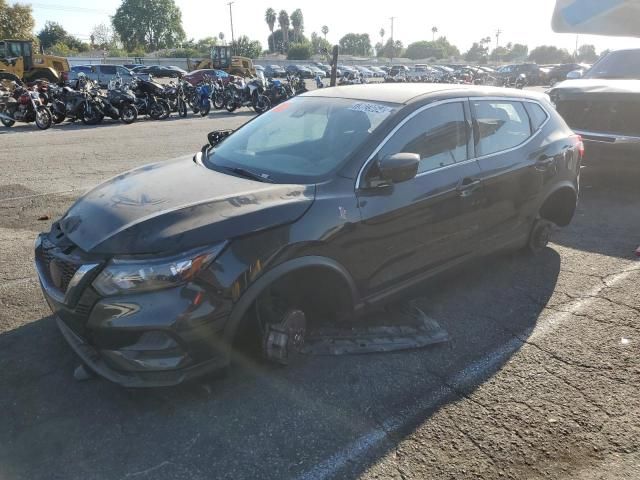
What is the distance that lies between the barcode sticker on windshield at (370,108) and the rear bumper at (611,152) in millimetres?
4903

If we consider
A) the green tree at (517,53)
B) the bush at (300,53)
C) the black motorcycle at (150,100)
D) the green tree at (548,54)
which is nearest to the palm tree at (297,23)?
the bush at (300,53)

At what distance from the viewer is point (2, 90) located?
52.9ft

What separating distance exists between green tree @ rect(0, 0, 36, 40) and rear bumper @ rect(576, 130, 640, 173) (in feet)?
235

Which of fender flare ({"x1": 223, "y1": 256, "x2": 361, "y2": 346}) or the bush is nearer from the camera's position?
fender flare ({"x1": 223, "y1": 256, "x2": 361, "y2": 346})

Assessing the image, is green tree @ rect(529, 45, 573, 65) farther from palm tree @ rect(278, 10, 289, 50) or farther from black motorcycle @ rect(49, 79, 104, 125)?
black motorcycle @ rect(49, 79, 104, 125)

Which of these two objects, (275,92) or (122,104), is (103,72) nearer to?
(275,92)

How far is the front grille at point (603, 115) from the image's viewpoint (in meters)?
6.93

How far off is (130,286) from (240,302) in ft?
1.78

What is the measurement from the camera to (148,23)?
10600 cm

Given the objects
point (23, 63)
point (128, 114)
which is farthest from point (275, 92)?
point (23, 63)

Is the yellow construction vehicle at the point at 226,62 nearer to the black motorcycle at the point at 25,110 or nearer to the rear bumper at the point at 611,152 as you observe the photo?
the black motorcycle at the point at 25,110

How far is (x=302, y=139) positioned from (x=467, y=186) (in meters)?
1.25

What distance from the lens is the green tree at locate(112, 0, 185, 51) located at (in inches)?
4104

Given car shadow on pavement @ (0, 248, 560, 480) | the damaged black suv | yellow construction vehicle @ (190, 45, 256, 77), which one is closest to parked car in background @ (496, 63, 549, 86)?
yellow construction vehicle @ (190, 45, 256, 77)
